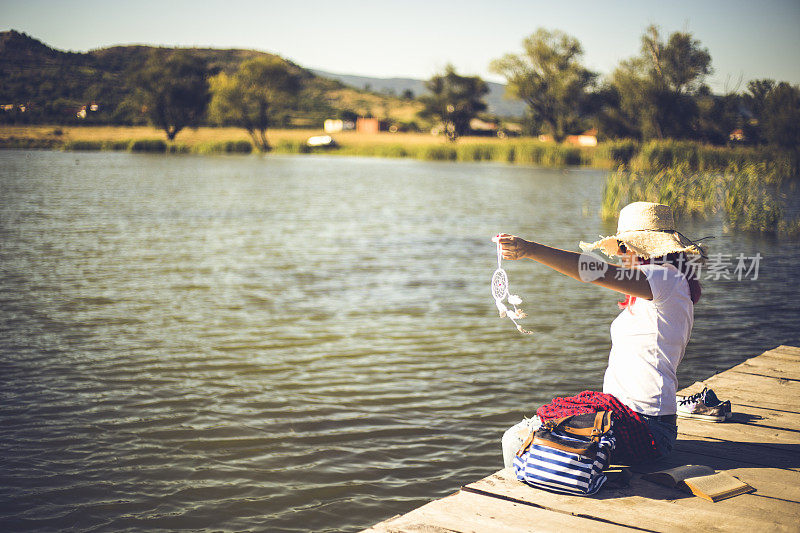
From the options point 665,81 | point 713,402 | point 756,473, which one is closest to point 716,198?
point 713,402

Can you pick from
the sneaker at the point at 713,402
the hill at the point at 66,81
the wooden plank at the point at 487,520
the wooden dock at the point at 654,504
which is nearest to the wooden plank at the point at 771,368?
the sneaker at the point at 713,402

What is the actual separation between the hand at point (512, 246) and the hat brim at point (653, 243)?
43 centimetres

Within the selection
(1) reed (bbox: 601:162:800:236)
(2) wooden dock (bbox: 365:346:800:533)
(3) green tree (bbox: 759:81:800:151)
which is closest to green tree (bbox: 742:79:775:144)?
(3) green tree (bbox: 759:81:800:151)

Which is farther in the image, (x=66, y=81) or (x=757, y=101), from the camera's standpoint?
(x=66, y=81)

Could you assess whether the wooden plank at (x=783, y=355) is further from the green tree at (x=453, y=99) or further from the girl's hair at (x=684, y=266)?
the green tree at (x=453, y=99)

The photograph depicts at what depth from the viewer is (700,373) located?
885 centimetres

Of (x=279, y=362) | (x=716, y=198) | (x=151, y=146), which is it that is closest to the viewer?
(x=279, y=362)

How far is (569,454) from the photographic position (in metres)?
3.88

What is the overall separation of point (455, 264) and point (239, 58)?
11066 centimetres

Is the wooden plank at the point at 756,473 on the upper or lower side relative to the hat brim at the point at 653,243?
lower

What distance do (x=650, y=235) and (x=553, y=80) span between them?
8165 centimetres

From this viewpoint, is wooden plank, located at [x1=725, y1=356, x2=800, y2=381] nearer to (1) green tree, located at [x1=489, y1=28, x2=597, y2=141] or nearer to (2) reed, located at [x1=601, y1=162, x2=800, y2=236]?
(2) reed, located at [x1=601, y1=162, x2=800, y2=236]

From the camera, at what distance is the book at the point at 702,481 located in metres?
3.96

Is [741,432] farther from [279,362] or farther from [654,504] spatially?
[279,362]
